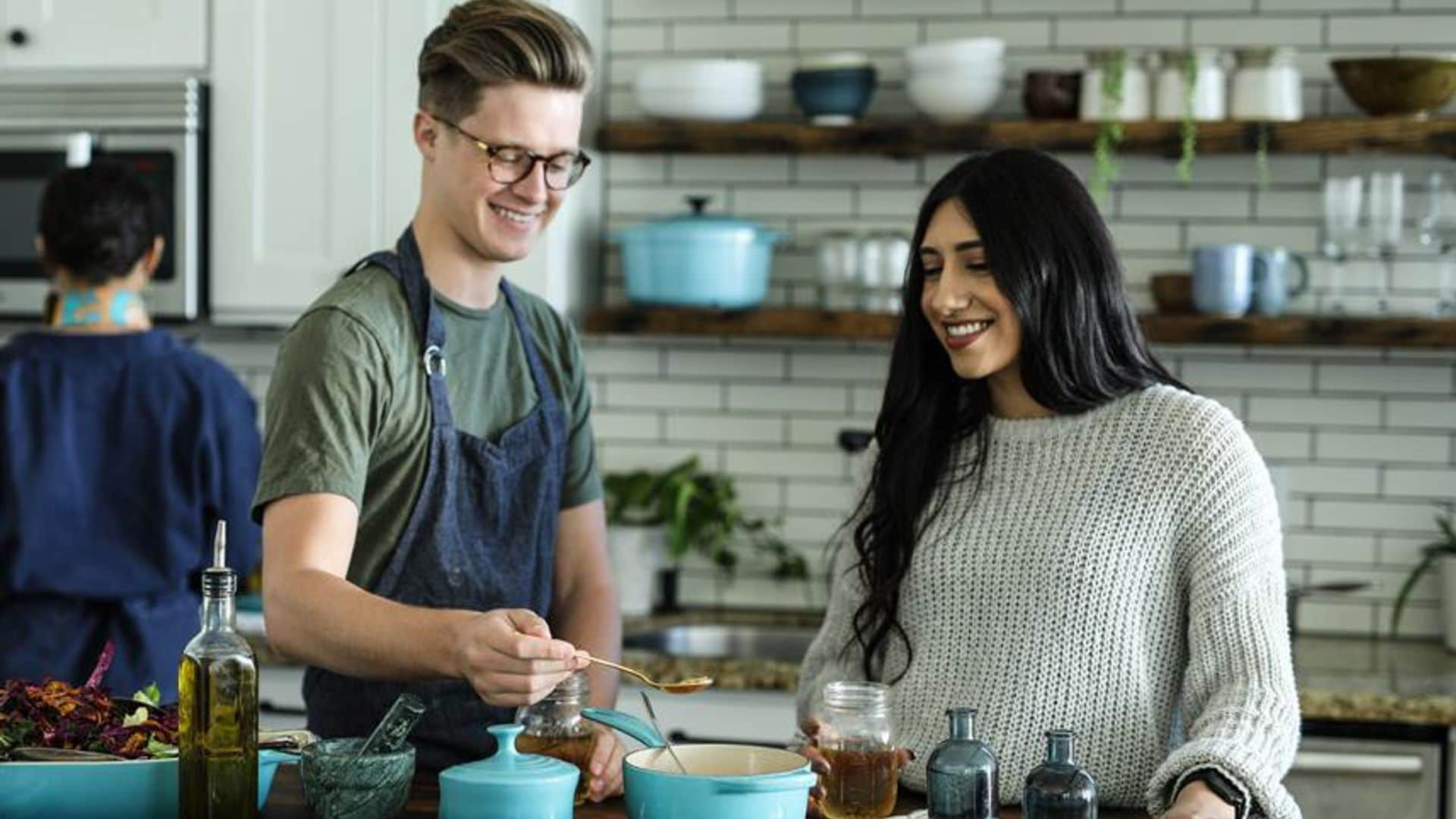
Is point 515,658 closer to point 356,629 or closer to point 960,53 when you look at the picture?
point 356,629

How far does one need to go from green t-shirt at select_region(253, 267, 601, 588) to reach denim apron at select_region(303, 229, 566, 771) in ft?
0.06

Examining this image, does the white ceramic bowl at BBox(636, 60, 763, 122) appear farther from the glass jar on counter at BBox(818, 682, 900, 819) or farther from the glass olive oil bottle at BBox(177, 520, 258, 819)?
the glass olive oil bottle at BBox(177, 520, 258, 819)

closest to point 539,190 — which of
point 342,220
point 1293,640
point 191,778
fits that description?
point 191,778

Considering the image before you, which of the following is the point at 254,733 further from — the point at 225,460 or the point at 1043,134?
the point at 1043,134

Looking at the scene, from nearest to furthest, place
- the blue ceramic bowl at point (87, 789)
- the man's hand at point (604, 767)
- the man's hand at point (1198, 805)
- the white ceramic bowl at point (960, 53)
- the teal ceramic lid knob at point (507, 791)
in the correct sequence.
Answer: the teal ceramic lid knob at point (507, 791), the blue ceramic bowl at point (87, 789), the man's hand at point (1198, 805), the man's hand at point (604, 767), the white ceramic bowl at point (960, 53)

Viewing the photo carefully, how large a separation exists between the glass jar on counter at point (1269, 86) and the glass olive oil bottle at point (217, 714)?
113 inches

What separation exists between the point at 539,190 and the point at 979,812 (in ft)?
3.54

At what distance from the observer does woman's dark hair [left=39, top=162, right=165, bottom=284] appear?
376 centimetres

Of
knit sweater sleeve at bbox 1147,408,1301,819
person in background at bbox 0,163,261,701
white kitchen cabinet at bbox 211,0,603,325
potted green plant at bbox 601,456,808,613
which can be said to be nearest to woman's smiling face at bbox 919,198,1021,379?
knit sweater sleeve at bbox 1147,408,1301,819

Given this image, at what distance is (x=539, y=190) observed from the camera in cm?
266

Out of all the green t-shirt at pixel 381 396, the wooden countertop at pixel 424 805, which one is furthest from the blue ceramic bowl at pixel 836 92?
the wooden countertop at pixel 424 805

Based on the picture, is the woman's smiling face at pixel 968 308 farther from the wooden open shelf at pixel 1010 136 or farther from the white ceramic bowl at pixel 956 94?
the white ceramic bowl at pixel 956 94

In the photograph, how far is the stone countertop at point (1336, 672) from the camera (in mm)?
3754

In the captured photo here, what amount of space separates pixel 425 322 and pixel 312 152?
193cm
